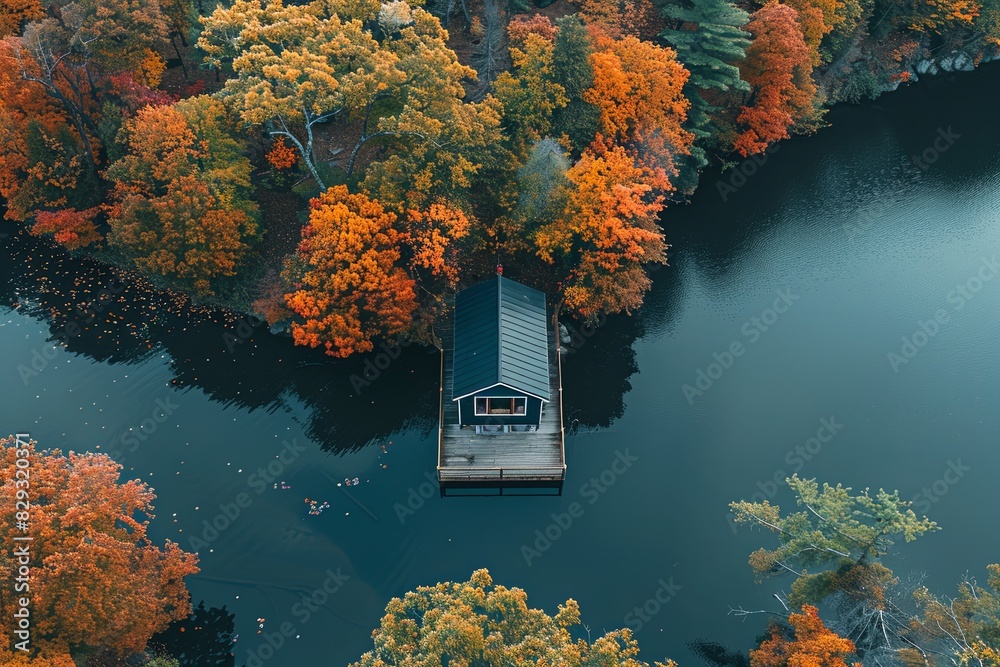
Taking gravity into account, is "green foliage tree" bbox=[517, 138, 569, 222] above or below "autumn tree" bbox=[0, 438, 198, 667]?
above

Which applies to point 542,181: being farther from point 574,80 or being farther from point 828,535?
point 828,535

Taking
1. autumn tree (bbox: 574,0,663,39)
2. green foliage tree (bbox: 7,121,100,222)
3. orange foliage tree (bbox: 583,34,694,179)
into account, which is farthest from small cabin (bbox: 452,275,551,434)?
green foliage tree (bbox: 7,121,100,222)

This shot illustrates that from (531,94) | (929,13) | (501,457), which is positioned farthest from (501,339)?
(929,13)

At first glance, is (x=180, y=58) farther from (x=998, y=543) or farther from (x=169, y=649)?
(x=998, y=543)

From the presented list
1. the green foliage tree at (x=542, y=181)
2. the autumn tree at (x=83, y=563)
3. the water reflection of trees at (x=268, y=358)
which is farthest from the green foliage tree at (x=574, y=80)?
the autumn tree at (x=83, y=563)

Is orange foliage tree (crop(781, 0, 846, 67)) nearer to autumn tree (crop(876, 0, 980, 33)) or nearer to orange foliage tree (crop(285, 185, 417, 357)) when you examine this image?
autumn tree (crop(876, 0, 980, 33))

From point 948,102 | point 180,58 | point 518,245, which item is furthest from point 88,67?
point 948,102
